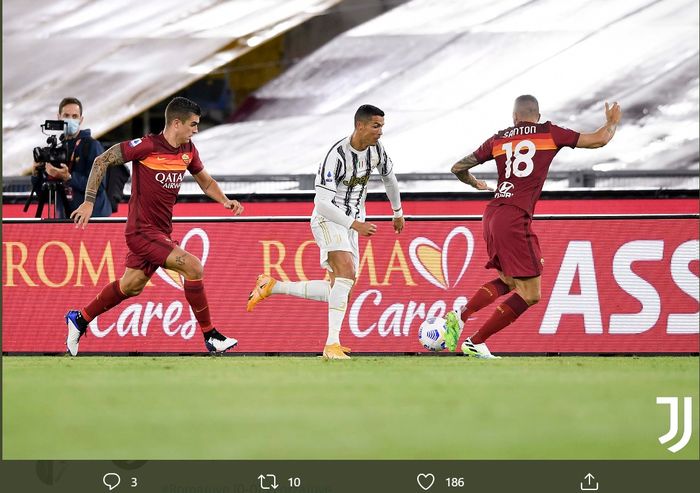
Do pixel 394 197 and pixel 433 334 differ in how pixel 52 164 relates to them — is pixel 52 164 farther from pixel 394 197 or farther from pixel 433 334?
pixel 433 334

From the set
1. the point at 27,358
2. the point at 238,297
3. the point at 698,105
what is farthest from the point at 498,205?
the point at 698,105

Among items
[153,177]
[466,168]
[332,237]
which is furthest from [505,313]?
[153,177]

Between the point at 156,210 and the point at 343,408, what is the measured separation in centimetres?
312

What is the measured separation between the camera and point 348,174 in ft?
29.0

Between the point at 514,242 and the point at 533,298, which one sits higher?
the point at 514,242

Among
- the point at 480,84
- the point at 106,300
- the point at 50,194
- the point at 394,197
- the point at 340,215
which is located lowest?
the point at 106,300

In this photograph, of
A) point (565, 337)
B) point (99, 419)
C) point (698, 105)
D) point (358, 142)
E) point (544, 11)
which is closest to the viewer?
point (99, 419)

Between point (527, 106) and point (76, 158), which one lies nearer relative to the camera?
point (527, 106)
